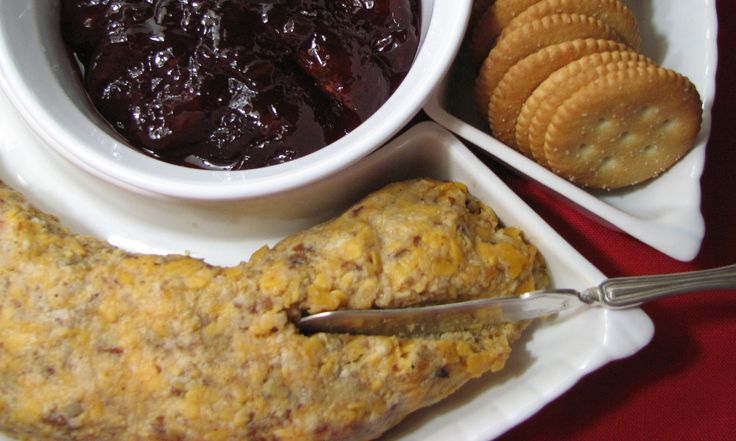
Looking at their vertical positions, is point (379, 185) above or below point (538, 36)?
below

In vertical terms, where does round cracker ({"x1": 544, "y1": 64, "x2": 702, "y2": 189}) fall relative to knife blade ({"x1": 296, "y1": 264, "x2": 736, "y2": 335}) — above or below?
above

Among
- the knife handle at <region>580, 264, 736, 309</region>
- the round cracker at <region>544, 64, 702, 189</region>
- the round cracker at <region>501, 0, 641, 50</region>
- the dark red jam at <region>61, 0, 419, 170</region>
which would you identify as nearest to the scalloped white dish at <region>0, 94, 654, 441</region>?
the knife handle at <region>580, 264, 736, 309</region>

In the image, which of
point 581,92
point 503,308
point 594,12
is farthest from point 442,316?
point 594,12

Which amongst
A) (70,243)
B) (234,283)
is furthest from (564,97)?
(70,243)

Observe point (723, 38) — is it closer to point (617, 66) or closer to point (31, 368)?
point (617, 66)

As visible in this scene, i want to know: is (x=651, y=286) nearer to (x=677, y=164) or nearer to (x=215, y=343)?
(x=677, y=164)

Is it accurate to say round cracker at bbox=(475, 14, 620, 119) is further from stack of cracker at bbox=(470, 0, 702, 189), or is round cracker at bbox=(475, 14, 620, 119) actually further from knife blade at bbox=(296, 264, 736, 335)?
knife blade at bbox=(296, 264, 736, 335)

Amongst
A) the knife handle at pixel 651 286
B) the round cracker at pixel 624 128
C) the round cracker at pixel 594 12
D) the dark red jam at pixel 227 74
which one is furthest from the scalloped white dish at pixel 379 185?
the round cracker at pixel 594 12
